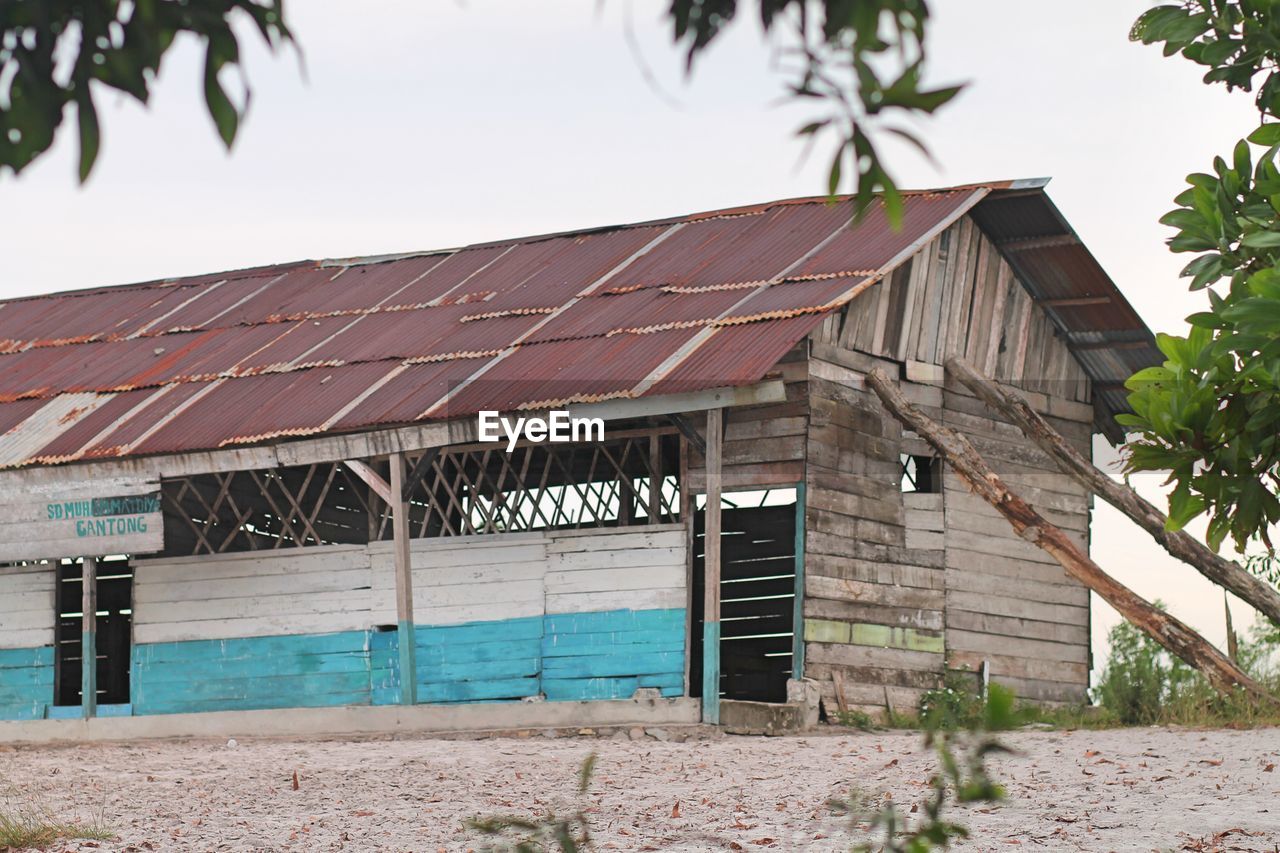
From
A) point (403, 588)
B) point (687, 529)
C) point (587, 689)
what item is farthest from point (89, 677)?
point (687, 529)

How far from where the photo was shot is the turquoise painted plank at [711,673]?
14.3 metres

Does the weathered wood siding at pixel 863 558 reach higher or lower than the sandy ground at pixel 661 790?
higher

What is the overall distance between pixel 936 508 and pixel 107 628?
29.2 feet

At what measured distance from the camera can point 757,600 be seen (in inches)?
632

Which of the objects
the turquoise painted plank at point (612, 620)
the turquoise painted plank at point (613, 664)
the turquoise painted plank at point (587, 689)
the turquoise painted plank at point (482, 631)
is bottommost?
the turquoise painted plank at point (587, 689)

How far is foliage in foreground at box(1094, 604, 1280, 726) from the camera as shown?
15312 millimetres

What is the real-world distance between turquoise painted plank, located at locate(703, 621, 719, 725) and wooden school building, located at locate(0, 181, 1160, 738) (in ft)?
0.27

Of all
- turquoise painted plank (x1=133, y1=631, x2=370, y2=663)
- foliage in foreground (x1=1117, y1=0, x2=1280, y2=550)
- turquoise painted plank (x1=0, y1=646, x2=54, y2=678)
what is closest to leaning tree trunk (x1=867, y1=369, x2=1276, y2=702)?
turquoise painted plank (x1=133, y1=631, x2=370, y2=663)

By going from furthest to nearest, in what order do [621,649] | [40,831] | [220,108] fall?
[621,649], [40,831], [220,108]

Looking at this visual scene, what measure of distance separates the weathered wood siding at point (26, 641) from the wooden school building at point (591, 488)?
0.04 meters

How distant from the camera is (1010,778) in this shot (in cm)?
1115

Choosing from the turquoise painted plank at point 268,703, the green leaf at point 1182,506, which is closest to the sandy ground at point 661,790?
the turquoise painted plank at point 268,703

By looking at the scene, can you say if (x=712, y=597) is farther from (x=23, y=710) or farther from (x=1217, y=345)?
(x=1217, y=345)

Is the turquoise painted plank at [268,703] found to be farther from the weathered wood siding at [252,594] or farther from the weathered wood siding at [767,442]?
the weathered wood siding at [767,442]
